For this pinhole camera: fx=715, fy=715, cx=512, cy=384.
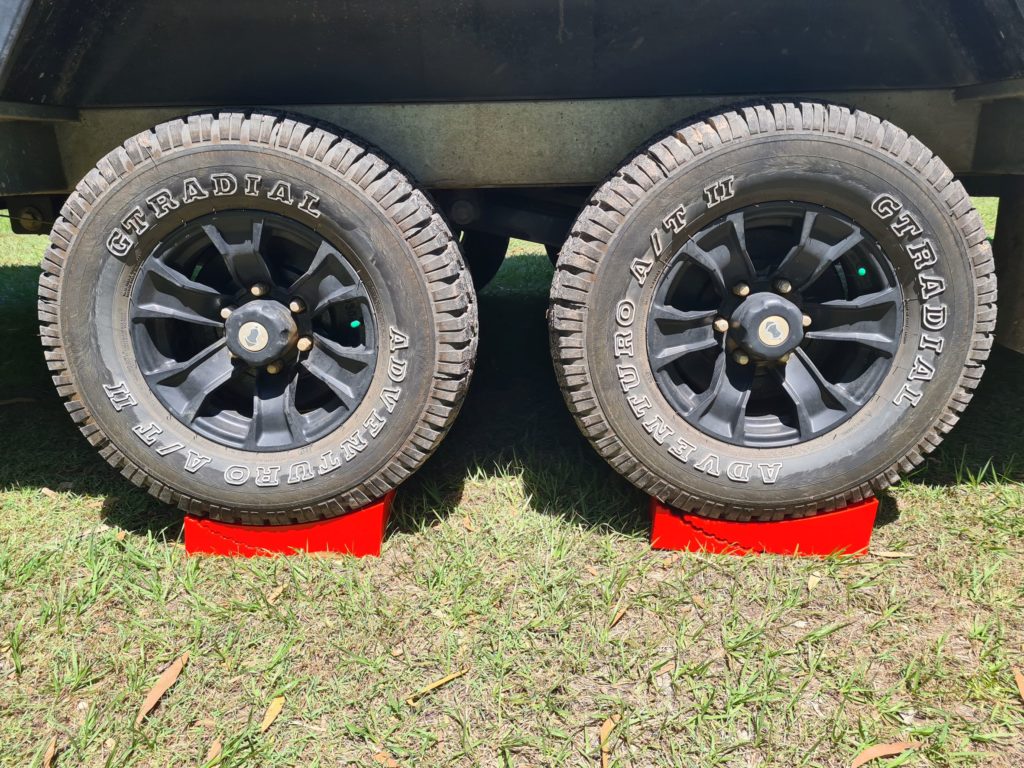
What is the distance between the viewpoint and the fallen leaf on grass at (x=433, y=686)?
1886mm

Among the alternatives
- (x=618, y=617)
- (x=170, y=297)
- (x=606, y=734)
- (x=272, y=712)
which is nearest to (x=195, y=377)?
(x=170, y=297)

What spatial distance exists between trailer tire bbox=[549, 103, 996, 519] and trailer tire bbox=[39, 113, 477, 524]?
0.47 meters

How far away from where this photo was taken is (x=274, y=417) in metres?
2.38

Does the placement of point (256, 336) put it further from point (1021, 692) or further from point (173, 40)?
point (1021, 692)

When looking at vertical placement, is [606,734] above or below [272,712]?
above

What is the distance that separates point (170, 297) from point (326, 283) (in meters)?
0.51

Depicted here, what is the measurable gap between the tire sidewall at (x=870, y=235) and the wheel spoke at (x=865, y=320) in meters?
0.04

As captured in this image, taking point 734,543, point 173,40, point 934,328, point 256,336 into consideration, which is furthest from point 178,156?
point 934,328

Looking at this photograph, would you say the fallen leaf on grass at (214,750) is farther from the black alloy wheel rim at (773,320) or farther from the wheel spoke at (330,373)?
the black alloy wheel rim at (773,320)

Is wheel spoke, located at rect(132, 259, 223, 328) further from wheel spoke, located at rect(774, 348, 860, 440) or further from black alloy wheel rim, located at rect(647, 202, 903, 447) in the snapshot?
wheel spoke, located at rect(774, 348, 860, 440)

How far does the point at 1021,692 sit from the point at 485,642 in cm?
141

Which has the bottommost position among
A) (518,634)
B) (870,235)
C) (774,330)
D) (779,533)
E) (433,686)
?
(433,686)

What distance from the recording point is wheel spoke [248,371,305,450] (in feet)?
7.69

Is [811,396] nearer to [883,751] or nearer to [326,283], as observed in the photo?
[883,751]
